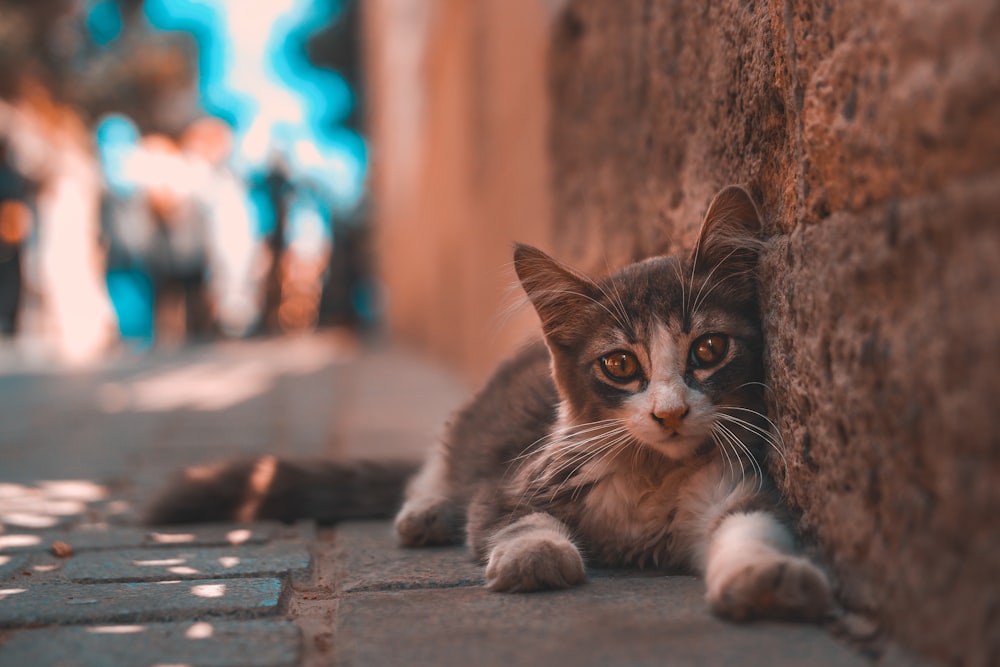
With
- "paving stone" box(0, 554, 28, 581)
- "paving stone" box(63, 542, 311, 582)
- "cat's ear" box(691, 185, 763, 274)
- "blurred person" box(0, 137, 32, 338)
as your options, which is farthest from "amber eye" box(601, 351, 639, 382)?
"blurred person" box(0, 137, 32, 338)

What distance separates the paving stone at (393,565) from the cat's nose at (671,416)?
584 mm

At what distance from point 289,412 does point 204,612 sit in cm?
449

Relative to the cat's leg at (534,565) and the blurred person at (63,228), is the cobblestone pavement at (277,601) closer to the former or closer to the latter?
the cat's leg at (534,565)

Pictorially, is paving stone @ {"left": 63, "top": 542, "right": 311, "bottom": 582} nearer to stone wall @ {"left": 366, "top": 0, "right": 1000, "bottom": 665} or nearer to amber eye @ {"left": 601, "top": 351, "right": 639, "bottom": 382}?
amber eye @ {"left": 601, "top": 351, "right": 639, "bottom": 382}

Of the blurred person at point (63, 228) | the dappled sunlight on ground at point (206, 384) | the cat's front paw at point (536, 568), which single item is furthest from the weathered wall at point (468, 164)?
the blurred person at point (63, 228)

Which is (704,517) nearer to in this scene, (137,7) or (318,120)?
(137,7)

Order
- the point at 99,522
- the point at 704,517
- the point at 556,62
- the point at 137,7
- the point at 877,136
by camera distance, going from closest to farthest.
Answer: the point at 877,136, the point at 704,517, the point at 99,522, the point at 556,62, the point at 137,7

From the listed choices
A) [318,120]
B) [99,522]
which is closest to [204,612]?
[99,522]

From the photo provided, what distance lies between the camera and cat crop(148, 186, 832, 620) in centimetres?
215

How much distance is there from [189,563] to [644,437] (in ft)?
4.18

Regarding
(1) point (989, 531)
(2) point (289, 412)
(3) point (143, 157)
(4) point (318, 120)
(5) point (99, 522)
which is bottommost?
(1) point (989, 531)

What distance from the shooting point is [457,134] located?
8.08 m

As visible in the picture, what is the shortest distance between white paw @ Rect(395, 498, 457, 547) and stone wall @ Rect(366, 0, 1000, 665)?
1080 mm

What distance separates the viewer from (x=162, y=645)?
1.82 m
